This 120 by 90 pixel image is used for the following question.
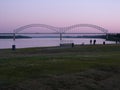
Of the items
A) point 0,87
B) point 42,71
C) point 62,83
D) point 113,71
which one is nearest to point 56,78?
point 62,83

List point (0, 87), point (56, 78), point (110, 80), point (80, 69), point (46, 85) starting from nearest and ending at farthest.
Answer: point (0, 87) < point (46, 85) < point (56, 78) < point (110, 80) < point (80, 69)

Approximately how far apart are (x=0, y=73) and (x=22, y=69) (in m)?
1.63

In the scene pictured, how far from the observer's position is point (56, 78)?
1346 centimetres

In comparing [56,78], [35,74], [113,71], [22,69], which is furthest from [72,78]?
[113,71]

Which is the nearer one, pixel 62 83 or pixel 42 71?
pixel 62 83

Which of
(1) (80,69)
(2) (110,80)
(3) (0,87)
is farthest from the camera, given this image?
(1) (80,69)

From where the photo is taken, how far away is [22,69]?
15477 millimetres

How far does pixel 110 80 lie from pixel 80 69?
224 cm

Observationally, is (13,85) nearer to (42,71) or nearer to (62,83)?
(62,83)

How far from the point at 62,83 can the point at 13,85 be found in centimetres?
220

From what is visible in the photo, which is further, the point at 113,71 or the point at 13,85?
the point at 113,71

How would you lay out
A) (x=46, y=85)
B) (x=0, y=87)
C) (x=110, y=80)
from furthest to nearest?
(x=110, y=80)
(x=46, y=85)
(x=0, y=87)

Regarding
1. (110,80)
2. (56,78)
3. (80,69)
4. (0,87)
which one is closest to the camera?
(0,87)

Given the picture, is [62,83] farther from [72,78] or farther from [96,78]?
[96,78]
